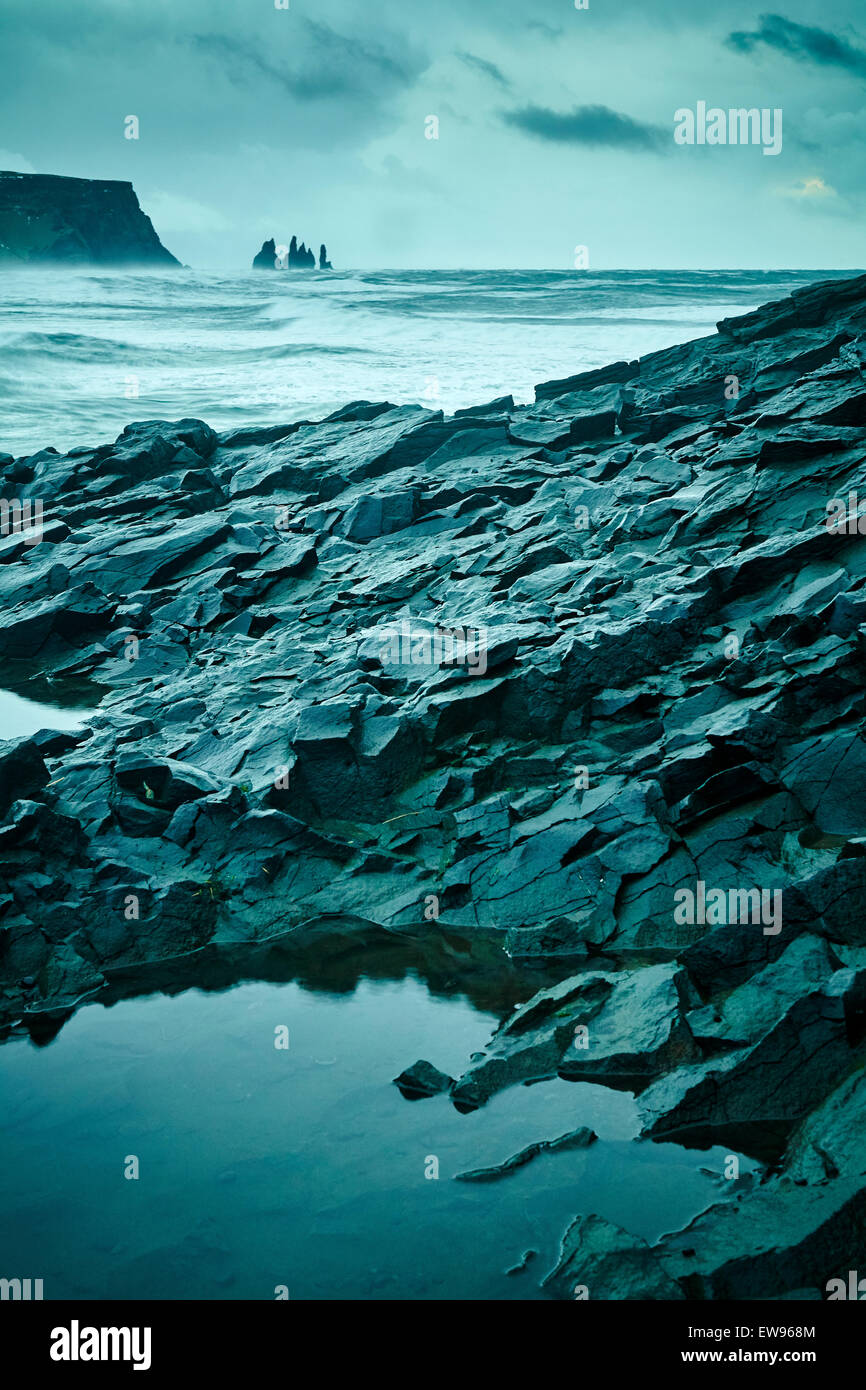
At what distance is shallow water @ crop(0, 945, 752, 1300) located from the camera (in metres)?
6.98

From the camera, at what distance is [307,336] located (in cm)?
6619

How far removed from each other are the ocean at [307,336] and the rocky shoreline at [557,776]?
77.7ft

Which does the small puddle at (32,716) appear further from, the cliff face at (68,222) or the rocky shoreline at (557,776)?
the cliff face at (68,222)

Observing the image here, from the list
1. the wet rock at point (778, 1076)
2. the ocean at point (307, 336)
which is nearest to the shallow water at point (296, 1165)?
the wet rock at point (778, 1076)

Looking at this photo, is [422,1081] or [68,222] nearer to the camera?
[422,1081]

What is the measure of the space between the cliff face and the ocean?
34.9 feet

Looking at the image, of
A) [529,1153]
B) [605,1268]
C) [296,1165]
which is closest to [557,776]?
[529,1153]

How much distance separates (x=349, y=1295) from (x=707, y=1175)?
2610 millimetres

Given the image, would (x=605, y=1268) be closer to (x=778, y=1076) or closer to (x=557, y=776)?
(x=778, y=1076)

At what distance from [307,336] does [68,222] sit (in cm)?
5764

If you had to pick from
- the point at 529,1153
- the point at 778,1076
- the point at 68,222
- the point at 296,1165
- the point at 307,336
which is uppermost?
the point at 68,222

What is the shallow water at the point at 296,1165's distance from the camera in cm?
698

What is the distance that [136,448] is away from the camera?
94.1ft

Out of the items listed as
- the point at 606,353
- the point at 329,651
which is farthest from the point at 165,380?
the point at 329,651
